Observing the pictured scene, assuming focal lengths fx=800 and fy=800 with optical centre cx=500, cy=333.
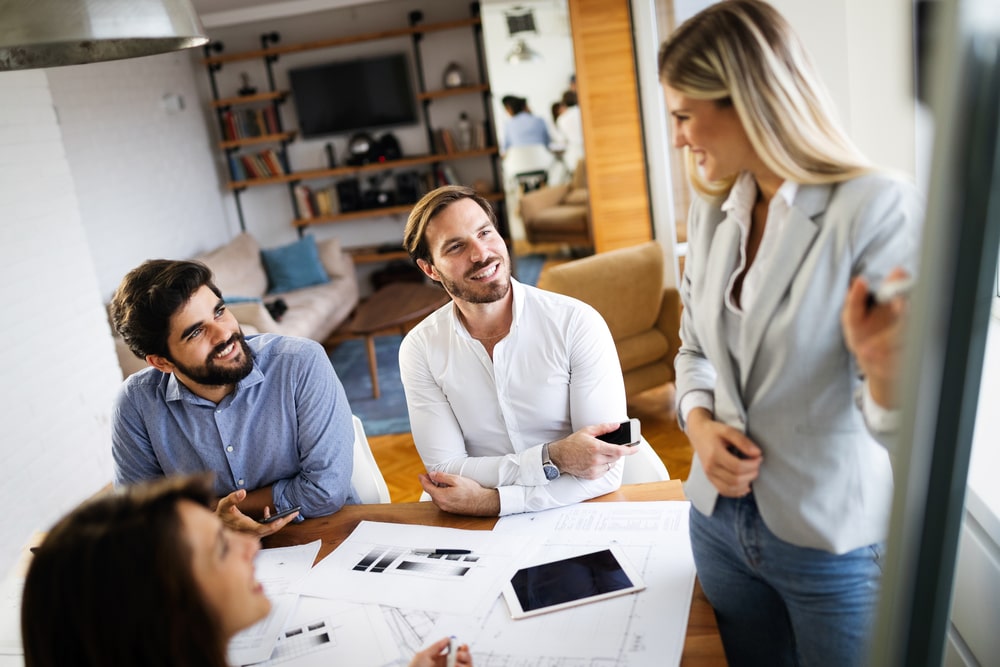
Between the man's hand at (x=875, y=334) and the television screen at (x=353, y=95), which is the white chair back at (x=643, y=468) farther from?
the television screen at (x=353, y=95)

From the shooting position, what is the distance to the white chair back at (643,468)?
73.3 inches

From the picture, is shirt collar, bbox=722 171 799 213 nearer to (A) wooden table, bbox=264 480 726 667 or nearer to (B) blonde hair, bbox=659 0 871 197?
(B) blonde hair, bbox=659 0 871 197

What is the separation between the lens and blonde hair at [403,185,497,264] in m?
1.88

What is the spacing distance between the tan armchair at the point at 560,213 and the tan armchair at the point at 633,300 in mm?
1534

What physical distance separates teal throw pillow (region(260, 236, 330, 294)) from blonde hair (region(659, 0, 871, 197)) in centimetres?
595

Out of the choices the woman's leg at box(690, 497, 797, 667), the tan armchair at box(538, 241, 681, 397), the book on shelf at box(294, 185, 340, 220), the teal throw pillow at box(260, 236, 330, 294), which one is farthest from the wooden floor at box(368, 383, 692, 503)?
the book on shelf at box(294, 185, 340, 220)

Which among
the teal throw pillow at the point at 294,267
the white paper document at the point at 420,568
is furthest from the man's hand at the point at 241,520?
the teal throw pillow at the point at 294,267

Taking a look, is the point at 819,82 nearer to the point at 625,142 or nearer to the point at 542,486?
the point at 542,486

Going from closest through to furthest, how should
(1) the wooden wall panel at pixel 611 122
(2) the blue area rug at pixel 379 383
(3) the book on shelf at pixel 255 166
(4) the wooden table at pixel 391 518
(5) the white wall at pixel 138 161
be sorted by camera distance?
(4) the wooden table at pixel 391 518 → (2) the blue area rug at pixel 379 383 → (1) the wooden wall panel at pixel 611 122 → (5) the white wall at pixel 138 161 → (3) the book on shelf at pixel 255 166

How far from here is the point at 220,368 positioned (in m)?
1.76

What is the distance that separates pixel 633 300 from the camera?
378cm

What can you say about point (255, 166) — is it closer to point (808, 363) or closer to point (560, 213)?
point (560, 213)

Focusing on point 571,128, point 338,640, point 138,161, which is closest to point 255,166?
point 138,161

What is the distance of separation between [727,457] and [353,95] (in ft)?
Answer: 22.7
